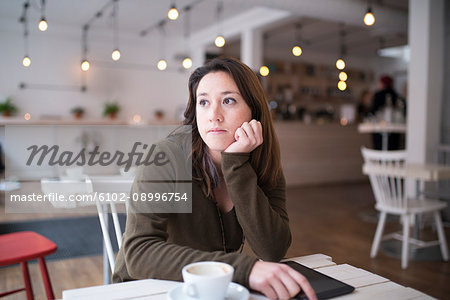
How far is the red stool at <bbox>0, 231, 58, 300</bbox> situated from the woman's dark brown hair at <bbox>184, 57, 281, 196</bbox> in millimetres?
1049

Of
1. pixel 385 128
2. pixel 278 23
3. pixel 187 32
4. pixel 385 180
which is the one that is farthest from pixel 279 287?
pixel 187 32

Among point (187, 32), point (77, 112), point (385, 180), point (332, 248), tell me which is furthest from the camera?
point (187, 32)

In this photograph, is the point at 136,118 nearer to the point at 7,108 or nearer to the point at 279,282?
the point at 7,108

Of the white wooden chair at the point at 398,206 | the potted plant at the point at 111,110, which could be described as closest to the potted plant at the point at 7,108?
Answer: the potted plant at the point at 111,110

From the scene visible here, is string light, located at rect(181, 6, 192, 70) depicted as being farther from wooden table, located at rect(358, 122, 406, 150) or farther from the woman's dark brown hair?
the woman's dark brown hair

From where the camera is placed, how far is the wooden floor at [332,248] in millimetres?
2717

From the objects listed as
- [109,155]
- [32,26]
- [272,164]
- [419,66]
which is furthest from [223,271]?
[32,26]

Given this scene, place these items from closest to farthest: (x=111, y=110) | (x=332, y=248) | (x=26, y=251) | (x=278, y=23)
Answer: (x=26, y=251)
(x=332, y=248)
(x=278, y=23)
(x=111, y=110)

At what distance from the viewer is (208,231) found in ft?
3.85


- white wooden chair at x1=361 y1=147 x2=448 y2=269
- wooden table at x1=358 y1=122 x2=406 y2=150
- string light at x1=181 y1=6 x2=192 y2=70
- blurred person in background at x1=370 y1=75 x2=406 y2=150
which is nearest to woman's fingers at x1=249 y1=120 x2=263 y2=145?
white wooden chair at x1=361 y1=147 x2=448 y2=269

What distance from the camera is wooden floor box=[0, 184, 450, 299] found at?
107 inches

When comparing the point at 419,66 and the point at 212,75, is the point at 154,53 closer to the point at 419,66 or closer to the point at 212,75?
the point at 419,66

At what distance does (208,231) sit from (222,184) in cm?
16

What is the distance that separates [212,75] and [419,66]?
14.3ft
